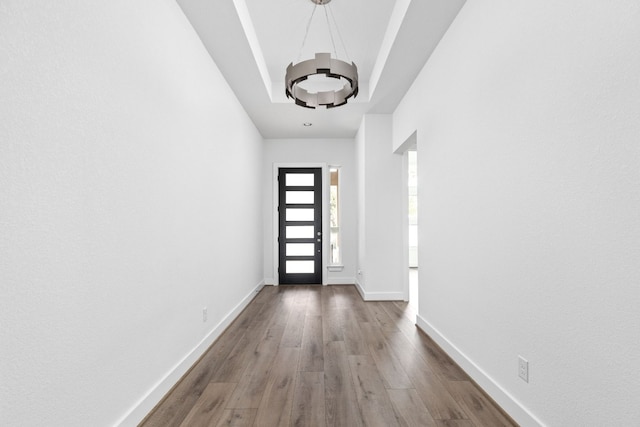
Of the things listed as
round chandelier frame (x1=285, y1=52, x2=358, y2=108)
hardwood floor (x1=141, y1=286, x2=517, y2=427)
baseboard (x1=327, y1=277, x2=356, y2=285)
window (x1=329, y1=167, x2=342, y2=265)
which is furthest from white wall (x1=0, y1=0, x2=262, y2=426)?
window (x1=329, y1=167, x2=342, y2=265)

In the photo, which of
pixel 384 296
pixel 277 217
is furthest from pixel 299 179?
pixel 384 296

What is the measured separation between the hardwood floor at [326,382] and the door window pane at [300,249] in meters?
2.47

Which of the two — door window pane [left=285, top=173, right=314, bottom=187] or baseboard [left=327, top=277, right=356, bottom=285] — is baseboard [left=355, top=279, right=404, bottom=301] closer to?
baseboard [left=327, top=277, right=356, bottom=285]

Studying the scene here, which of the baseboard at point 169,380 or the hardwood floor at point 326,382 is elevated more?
the baseboard at point 169,380

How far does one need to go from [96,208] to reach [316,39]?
112 inches

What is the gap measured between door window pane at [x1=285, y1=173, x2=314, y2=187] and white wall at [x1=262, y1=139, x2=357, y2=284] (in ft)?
0.81

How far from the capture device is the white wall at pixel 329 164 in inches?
244

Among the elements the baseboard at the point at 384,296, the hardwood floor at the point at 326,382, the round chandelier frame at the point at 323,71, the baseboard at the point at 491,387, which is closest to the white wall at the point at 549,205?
the baseboard at the point at 491,387

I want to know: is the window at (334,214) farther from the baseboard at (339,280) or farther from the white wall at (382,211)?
the white wall at (382,211)

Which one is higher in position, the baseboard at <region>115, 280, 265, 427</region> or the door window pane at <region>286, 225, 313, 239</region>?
the door window pane at <region>286, 225, 313, 239</region>

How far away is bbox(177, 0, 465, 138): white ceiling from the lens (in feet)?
8.50

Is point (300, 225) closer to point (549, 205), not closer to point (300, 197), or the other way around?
point (300, 197)

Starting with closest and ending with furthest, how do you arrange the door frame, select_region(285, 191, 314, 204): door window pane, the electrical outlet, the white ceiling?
the electrical outlet < the white ceiling < the door frame < select_region(285, 191, 314, 204): door window pane

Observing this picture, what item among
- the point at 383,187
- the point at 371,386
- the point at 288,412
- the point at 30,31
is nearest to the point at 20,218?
the point at 30,31
